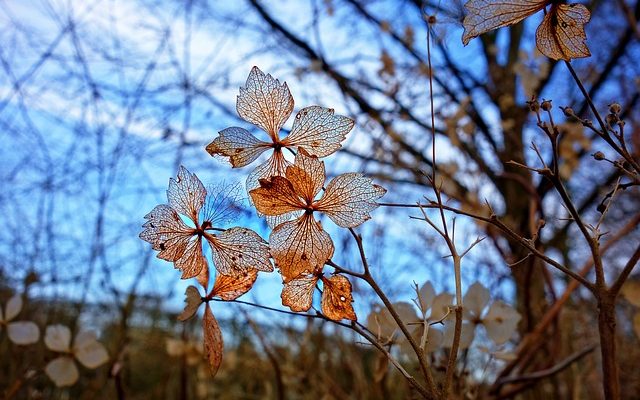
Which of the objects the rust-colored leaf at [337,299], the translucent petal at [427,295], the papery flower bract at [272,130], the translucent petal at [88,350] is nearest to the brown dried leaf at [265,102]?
the papery flower bract at [272,130]

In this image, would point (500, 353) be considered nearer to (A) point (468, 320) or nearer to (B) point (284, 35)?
(A) point (468, 320)

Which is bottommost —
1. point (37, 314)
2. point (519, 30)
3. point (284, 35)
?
point (37, 314)

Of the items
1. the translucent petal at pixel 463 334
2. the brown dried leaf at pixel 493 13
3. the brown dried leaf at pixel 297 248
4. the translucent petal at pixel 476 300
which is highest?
the brown dried leaf at pixel 493 13

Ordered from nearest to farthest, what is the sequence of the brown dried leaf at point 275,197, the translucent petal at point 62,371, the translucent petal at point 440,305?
the brown dried leaf at point 275,197, the translucent petal at point 440,305, the translucent petal at point 62,371

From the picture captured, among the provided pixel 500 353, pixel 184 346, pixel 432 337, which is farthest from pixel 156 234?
pixel 184 346

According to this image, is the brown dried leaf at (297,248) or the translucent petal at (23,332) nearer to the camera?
the brown dried leaf at (297,248)

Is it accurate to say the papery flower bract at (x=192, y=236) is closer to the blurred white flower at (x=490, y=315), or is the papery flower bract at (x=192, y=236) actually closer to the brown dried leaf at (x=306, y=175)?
the brown dried leaf at (x=306, y=175)
